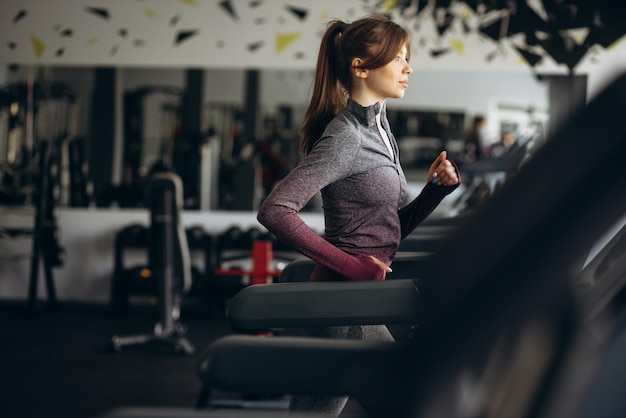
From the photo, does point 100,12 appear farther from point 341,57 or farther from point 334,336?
point 334,336

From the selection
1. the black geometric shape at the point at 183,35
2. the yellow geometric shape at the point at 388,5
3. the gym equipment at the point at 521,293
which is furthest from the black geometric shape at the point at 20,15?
the gym equipment at the point at 521,293

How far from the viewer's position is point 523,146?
2326 millimetres

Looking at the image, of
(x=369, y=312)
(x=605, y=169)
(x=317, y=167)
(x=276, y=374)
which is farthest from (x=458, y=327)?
(x=317, y=167)

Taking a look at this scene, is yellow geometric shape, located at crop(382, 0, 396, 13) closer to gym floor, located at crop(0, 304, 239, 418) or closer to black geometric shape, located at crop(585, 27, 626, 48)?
black geometric shape, located at crop(585, 27, 626, 48)

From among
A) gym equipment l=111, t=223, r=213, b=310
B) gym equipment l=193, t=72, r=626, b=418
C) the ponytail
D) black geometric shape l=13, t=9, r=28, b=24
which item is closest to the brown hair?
the ponytail

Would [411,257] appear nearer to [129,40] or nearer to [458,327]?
[458,327]

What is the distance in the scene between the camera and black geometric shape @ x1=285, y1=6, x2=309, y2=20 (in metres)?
7.00

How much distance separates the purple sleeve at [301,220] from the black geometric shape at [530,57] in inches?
218

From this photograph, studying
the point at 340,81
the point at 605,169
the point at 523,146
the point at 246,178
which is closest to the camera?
the point at 605,169

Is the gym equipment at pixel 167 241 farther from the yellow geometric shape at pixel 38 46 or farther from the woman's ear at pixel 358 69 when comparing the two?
the woman's ear at pixel 358 69

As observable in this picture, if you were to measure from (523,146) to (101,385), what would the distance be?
2.87m

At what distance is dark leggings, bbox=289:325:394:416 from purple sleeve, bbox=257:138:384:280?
0.09m

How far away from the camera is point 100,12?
23.6ft

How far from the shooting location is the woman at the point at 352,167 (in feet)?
4.90
